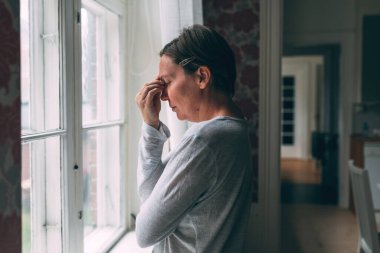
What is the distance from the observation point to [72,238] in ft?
5.12

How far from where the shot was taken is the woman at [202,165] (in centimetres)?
86

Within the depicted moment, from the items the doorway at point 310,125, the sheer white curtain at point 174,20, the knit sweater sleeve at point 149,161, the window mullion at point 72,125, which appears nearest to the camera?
the knit sweater sleeve at point 149,161

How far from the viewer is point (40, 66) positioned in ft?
4.70

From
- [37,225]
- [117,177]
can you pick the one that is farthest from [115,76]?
[37,225]

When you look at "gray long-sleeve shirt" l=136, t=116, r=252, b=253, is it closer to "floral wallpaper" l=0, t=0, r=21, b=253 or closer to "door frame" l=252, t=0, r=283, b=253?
"floral wallpaper" l=0, t=0, r=21, b=253

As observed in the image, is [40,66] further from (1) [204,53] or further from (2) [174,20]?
(1) [204,53]

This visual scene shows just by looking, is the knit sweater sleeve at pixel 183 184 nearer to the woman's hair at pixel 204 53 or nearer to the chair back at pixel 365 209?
the woman's hair at pixel 204 53

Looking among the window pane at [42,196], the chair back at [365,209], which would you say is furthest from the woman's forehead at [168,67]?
the chair back at [365,209]

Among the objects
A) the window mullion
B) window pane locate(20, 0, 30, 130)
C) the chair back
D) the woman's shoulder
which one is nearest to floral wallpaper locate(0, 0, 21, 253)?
the woman's shoulder

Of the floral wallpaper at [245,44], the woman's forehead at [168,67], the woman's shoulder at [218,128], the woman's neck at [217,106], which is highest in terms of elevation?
the floral wallpaper at [245,44]

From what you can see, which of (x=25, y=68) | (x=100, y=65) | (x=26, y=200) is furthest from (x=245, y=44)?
(x=26, y=200)

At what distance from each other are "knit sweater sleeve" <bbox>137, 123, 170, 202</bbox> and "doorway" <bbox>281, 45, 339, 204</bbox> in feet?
16.9

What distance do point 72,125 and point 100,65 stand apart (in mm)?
578

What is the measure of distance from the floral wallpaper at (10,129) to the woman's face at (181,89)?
33cm
